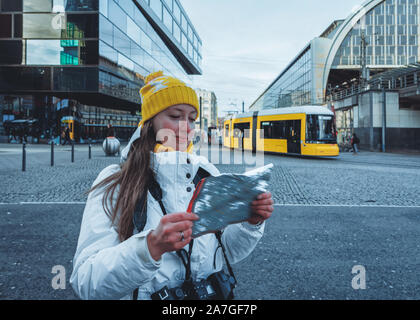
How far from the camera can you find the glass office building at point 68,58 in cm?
2502

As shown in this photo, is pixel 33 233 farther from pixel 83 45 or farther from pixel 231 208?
pixel 83 45

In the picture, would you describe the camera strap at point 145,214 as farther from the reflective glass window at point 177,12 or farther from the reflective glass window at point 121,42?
the reflective glass window at point 177,12

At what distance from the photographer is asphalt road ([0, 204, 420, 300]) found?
2.92 m

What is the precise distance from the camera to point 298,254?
12.7 feet

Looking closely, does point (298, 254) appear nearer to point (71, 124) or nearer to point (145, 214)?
point (145, 214)

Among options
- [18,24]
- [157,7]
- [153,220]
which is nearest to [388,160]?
[153,220]

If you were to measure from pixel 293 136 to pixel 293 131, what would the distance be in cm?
29

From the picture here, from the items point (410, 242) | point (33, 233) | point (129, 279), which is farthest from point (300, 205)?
point (129, 279)

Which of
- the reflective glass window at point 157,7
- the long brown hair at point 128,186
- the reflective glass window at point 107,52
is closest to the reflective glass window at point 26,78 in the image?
the reflective glass window at point 107,52

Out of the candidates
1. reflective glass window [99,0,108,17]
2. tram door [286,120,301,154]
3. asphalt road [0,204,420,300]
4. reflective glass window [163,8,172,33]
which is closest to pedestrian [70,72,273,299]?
asphalt road [0,204,420,300]

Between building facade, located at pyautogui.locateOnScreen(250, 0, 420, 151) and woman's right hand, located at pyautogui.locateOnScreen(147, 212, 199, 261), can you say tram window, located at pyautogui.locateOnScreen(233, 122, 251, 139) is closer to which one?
building facade, located at pyautogui.locateOnScreen(250, 0, 420, 151)

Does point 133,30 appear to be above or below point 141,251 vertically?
above

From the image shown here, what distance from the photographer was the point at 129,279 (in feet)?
3.78

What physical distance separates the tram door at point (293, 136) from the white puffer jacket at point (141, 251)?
1775 cm
